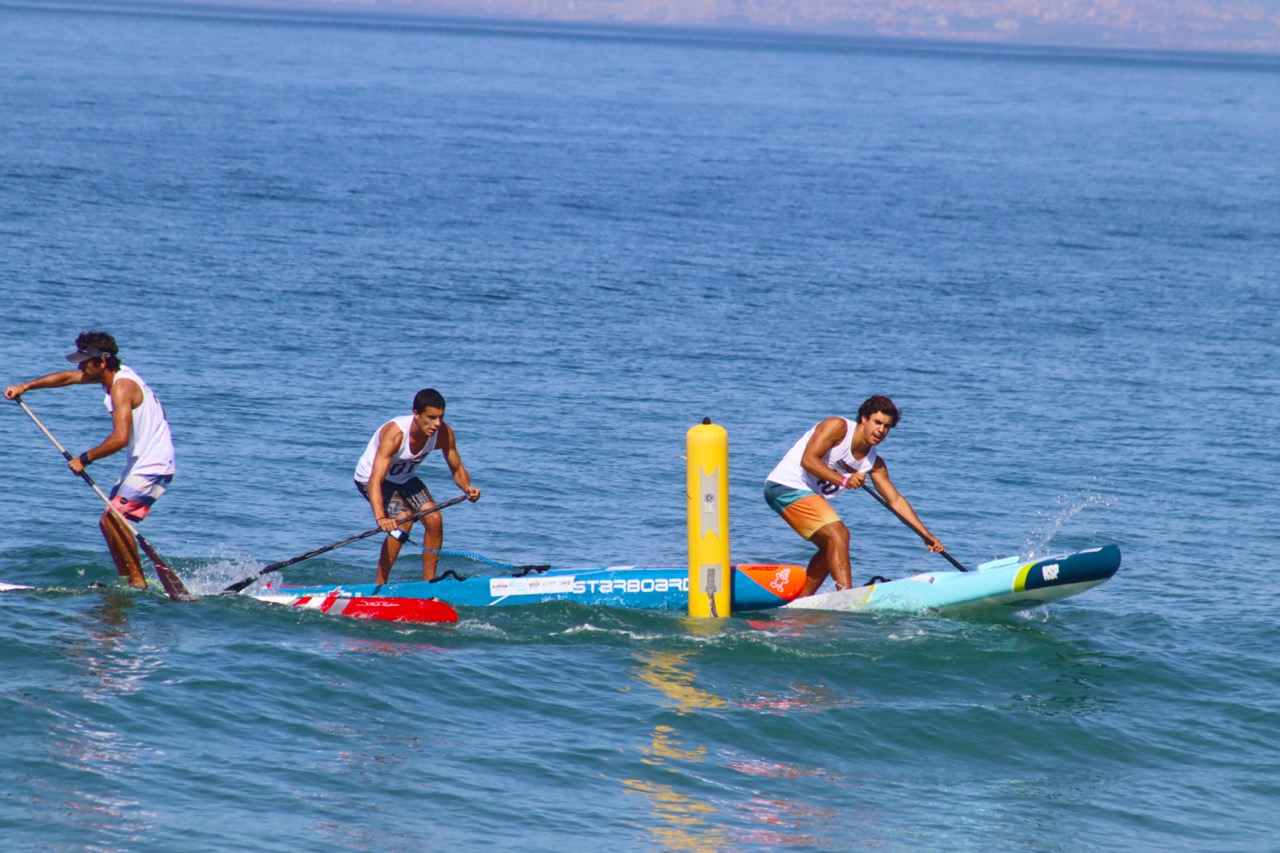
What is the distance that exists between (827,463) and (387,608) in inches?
148

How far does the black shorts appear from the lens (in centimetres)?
1274

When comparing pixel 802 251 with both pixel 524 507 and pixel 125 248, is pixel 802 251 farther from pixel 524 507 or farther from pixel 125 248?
pixel 524 507

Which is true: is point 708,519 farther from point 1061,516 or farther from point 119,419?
point 1061,516

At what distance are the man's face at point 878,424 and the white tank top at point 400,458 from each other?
342 cm

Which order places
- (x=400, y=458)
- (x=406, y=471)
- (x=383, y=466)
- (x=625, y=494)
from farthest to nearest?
(x=625, y=494)
(x=406, y=471)
(x=400, y=458)
(x=383, y=466)

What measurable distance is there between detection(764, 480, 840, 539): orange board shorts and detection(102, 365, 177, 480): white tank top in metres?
4.87

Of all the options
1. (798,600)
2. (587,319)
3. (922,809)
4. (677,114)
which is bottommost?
(922,809)

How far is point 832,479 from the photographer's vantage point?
1224 cm

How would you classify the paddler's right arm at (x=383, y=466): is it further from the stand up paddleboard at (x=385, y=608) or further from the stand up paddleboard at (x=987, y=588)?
the stand up paddleboard at (x=987, y=588)

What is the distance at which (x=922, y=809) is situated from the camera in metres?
9.77

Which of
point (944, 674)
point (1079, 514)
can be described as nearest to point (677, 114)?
point (1079, 514)

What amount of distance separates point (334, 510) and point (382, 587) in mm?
3414

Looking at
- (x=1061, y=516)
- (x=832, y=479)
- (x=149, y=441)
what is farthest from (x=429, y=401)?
(x=1061, y=516)

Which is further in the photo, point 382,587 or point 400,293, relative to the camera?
point 400,293
